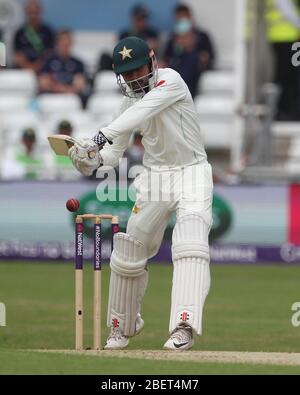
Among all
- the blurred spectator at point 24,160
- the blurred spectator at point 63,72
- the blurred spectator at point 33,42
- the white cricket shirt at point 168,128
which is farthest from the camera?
the blurred spectator at point 33,42

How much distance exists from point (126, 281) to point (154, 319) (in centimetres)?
255

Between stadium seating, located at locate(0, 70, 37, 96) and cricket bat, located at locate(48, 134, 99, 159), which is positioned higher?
stadium seating, located at locate(0, 70, 37, 96)

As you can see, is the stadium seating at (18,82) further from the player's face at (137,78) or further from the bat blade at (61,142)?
the bat blade at (61,142)

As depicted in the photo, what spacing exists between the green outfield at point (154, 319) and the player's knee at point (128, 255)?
601 mm

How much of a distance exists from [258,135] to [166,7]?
347 centimetres

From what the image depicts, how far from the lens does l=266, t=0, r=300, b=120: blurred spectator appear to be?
661 inches

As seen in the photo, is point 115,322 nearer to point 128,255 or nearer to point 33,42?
point 128,255

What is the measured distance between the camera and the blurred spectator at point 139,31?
17.4 m

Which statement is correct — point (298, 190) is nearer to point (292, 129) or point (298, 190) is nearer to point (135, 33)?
point (292, 129)

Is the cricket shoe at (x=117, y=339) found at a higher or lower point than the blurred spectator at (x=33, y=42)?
lower

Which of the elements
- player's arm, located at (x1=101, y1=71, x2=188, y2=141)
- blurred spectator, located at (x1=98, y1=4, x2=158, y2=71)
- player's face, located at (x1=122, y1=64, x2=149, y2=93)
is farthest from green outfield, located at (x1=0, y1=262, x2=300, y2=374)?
blurred spectator, located at (x1=98, y1=4, x2=158, y2=71)

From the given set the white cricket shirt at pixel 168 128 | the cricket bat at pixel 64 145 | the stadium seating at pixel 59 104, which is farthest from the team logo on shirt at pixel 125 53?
the stadium seating at pixel 59 104

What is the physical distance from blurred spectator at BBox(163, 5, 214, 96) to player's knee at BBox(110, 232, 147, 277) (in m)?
8.46

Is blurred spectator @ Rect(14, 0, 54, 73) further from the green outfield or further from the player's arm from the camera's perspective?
the player's arm
